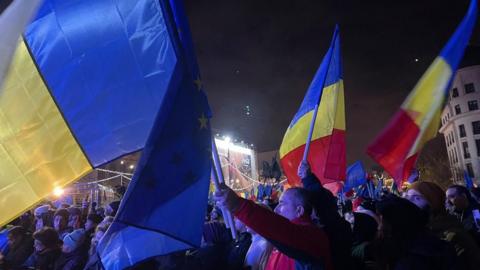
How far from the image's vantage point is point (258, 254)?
365 cm

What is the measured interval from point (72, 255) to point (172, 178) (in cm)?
269

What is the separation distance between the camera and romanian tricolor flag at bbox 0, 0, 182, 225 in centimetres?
388

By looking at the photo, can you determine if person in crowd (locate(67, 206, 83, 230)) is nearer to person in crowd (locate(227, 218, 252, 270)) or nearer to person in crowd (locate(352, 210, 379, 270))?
person in crowd (locate(227, 218, 252, 270))

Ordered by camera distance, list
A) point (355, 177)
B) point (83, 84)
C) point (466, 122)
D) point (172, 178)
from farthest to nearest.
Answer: point (466, 122) < point (355, 177) < point (83, 84) < point (172, 178)

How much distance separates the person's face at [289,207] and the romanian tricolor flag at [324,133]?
3.48m

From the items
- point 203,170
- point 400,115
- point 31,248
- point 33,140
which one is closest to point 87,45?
point 33,140

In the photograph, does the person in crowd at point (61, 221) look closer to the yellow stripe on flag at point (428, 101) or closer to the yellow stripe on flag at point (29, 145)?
the yellow stripe on flag at point (29, 145)

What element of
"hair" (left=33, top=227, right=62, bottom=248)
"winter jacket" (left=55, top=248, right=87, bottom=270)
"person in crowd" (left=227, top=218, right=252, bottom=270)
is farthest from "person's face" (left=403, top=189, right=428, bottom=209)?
"hair" (left=33, top=227, right=62, bottom=248)

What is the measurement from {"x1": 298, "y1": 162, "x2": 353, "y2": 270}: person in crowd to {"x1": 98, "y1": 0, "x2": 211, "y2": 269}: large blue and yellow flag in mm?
1157

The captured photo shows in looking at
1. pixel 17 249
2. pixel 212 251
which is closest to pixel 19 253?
pixel 17 249

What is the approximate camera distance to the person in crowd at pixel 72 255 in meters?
4.76

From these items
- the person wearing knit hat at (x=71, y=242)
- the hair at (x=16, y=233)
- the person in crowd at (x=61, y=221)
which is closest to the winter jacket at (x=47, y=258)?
the person wearing knit hat at (x=71, y=242)

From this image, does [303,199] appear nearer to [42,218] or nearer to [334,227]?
[334,227]

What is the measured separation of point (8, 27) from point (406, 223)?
2873mm
